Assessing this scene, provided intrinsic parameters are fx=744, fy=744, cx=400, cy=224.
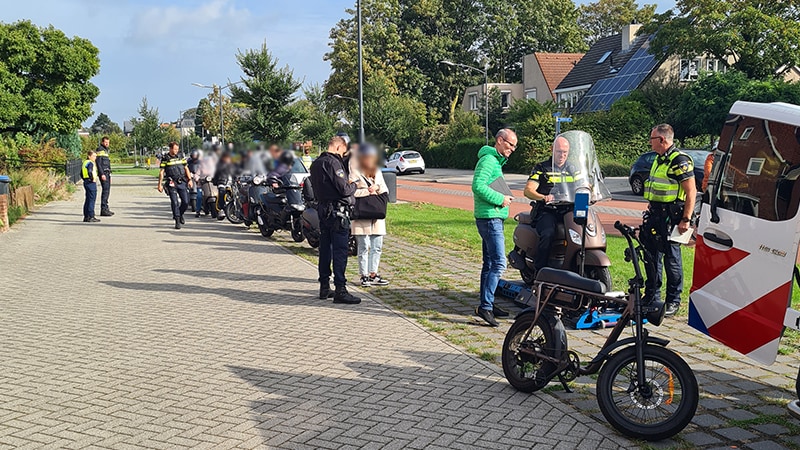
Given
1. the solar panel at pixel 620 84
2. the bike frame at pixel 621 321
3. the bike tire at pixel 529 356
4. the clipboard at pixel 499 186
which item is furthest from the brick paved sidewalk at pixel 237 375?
the solar panel at pixel 620 84

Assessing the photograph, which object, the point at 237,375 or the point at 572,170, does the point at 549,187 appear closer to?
the point at 572,170

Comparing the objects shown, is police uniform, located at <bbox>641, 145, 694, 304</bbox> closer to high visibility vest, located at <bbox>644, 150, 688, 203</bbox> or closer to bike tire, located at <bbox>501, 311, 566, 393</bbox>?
high visibility vest, located at <bbox>644, 150, 688, 203</bbox>

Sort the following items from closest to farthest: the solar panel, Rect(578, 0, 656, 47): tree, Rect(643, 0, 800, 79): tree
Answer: Rect(643, 0, 800, 79): tree
the solar panel
Rect(578, 0, 656, 47): tree

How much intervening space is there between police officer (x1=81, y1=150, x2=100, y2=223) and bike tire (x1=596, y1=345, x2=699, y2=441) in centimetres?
1578

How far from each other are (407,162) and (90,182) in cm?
2809

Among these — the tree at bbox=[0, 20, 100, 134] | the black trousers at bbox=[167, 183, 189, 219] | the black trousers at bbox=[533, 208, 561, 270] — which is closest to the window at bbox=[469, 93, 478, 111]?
the tree at bbox=[0, 20, 100, 134]

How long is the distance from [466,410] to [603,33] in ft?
263

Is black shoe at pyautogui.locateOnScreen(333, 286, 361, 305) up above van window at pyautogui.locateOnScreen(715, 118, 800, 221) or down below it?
below

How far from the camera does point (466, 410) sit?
16.4ft

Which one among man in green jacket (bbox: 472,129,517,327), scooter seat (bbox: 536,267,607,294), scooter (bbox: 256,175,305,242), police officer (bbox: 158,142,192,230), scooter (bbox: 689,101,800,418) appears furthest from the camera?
police officer (bbox: 158,142,192,230)

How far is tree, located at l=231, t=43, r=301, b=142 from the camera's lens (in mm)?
9613

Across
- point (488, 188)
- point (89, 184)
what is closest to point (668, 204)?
point (488, 188)

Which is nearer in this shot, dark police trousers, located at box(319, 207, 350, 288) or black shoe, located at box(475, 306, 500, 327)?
black shoe, located at box(475, 306, 500, 327)

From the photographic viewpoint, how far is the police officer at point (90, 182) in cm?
1767
